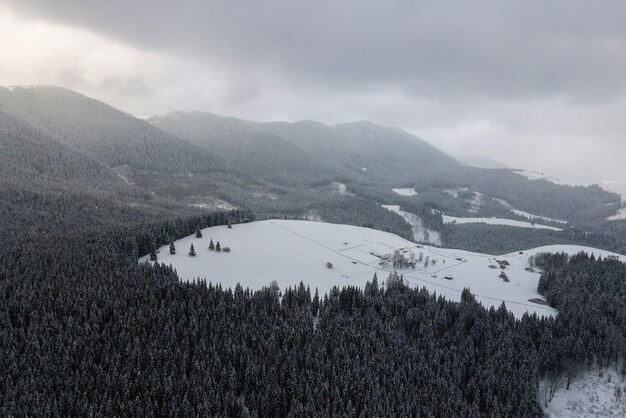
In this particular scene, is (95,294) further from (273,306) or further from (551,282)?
(551,282)

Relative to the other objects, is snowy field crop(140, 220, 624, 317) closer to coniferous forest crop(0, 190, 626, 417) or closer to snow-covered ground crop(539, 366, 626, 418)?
coniferous forest crop(0, 190, 626, 417)

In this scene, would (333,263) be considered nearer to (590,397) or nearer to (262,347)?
(262,347)

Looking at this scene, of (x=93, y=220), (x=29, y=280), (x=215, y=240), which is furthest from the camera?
(x=93, y=220)

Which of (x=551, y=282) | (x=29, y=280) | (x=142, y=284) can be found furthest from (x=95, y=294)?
(x=551, y=282)

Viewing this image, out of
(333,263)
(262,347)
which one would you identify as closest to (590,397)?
(262,347)

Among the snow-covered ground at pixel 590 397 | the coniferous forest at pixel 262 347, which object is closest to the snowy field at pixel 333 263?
the coniferous forest at pixel 262 347
